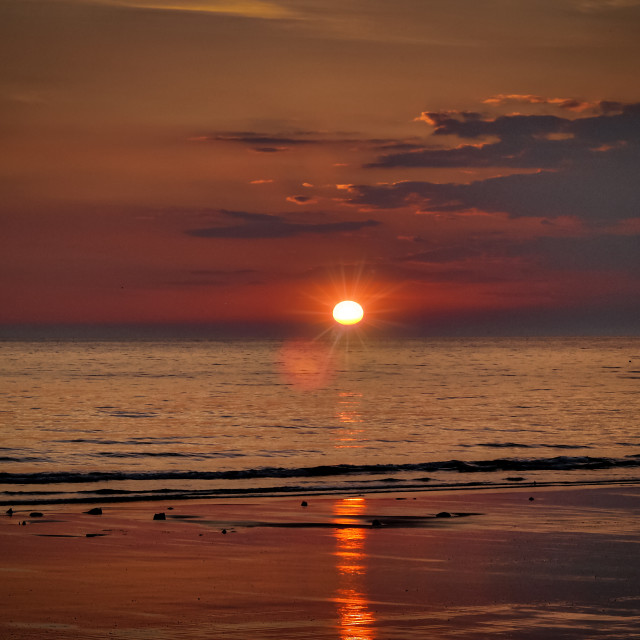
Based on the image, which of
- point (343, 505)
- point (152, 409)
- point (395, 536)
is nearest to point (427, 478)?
point (343, 505)

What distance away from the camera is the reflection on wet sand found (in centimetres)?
1133

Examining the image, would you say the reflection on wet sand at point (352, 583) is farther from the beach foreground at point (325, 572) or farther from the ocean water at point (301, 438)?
the ocean water at point (301, 438)

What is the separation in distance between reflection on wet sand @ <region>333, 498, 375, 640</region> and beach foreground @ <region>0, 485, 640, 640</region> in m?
0.04

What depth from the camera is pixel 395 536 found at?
1816 cm

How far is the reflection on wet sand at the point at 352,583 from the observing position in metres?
11.3

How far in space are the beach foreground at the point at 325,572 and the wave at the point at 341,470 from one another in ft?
29.5

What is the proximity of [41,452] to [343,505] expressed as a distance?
2028 centimetres

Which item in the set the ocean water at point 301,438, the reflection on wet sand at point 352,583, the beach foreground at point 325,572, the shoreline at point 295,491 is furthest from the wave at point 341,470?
the reflection on wet sand at point 352,583

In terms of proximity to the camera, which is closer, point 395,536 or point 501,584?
point 501,584

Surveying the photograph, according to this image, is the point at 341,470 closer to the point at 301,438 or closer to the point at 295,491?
the point at 295,491

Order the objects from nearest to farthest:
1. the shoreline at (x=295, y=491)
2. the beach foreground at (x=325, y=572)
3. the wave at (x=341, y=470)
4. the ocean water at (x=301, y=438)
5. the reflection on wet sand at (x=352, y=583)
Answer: the reflection on wet sand at (x=352, y=583) < the beach foreground at (x=325, y=572) < the shoreline at (x=295, y=491) < the ocean water at (x=301, y=438) < the wave at (x=341, y=470)

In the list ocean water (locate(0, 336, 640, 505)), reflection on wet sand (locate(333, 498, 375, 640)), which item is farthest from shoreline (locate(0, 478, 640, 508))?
reflection on wet sand (locate(333, 498, 375, 640))

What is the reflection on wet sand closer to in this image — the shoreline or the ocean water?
the shoreline

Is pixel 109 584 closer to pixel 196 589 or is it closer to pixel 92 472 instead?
pixel 196 589
